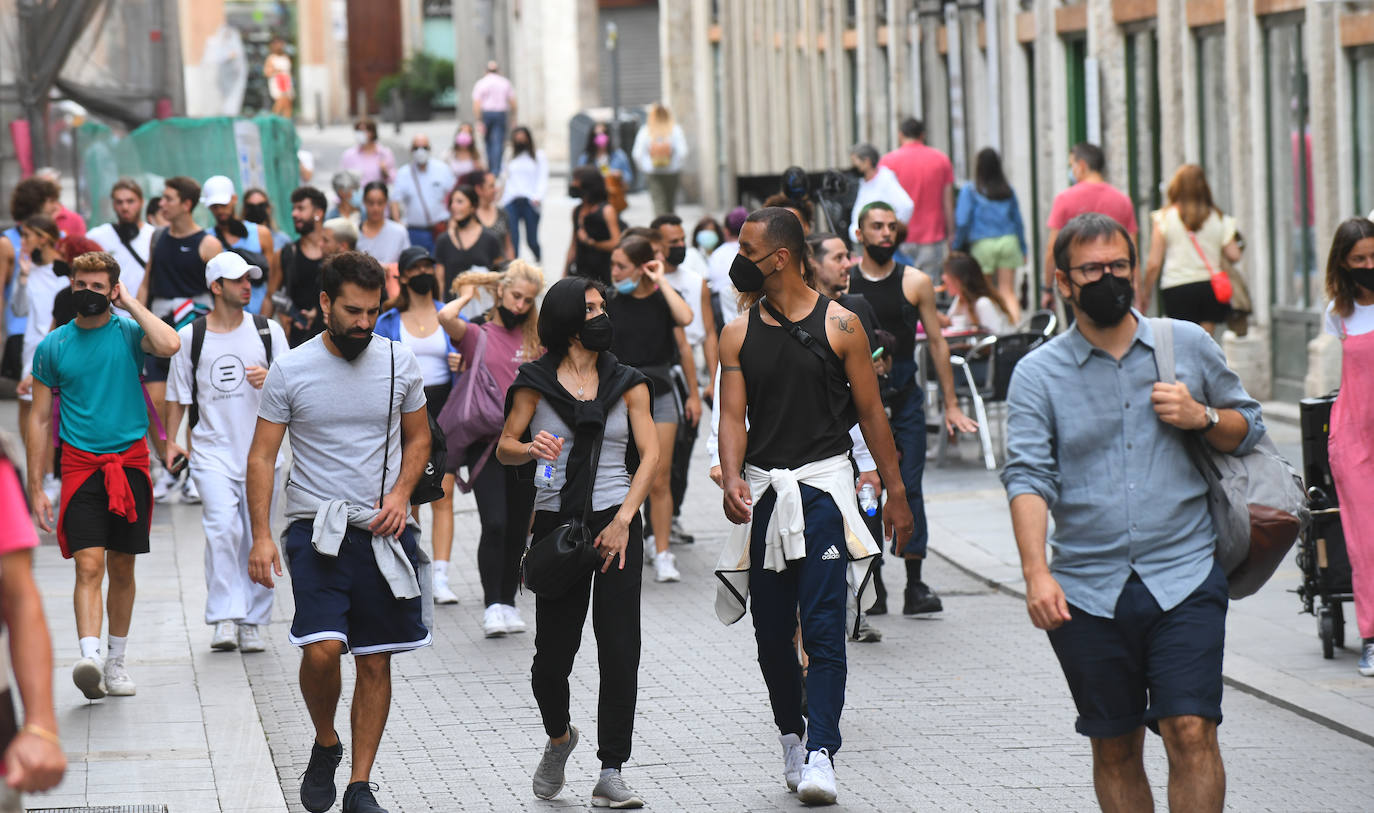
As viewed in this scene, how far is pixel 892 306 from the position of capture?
9.82 m

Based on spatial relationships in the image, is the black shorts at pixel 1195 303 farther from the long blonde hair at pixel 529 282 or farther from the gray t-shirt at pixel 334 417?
the gray t-shirt at pixel 334 417

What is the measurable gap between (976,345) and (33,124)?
954 cm

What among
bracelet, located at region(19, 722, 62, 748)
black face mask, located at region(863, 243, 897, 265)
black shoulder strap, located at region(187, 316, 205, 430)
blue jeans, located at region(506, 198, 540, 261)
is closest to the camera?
bracelet, located at region(19, 722, 62, 748)

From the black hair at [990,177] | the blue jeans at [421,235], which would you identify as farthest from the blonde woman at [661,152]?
the black hair at [990,177]

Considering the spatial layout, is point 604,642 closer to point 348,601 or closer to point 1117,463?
point 348,601

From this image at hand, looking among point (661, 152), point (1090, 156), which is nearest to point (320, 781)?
point (1090, 156)

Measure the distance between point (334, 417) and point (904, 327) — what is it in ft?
12.3

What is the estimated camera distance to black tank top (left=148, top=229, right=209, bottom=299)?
1284 centimetres

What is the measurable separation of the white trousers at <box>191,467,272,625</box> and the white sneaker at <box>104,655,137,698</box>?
21.5 inches

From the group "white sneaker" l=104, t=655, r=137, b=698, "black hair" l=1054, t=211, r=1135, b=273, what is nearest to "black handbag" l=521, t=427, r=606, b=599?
"black hair" l=1054, t=211, r=1135, b=273

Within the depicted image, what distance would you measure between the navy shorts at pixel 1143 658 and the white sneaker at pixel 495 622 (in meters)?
4.79

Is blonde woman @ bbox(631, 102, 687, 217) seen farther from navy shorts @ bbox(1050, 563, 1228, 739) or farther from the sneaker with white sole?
navy shorts @ bbox(1050, 563, 1228, 739)

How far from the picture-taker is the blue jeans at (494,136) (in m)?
34.2

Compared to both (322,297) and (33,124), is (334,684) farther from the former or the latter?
(33,124)
